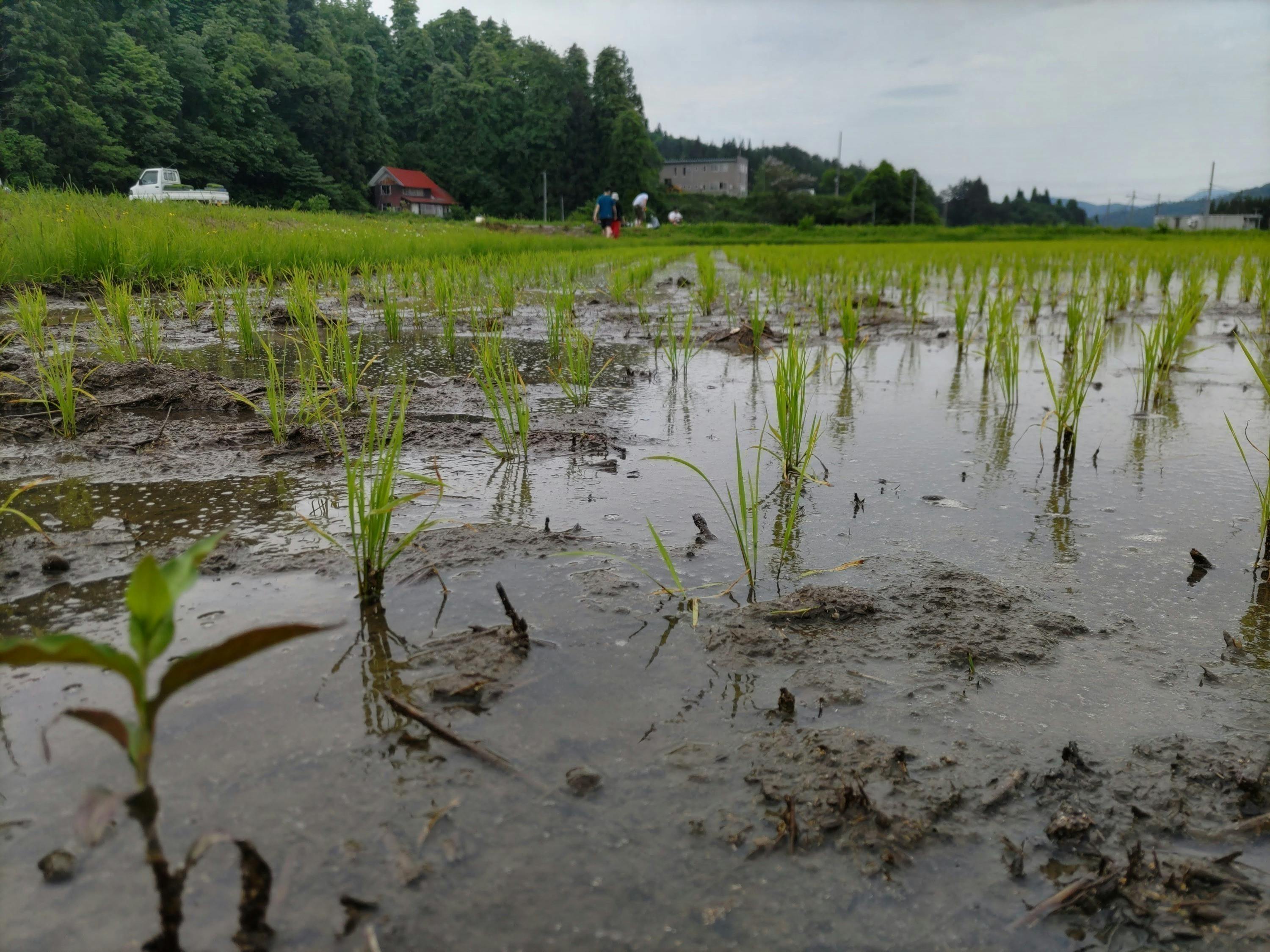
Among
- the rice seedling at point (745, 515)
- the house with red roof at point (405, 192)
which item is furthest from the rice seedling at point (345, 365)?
the house with red roof at point (405, 192)

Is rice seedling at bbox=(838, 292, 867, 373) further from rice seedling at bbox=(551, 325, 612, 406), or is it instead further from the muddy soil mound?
the muddy soil mound

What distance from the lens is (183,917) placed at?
2.61 ft

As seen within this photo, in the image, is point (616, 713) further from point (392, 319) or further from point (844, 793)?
point (392, 319)

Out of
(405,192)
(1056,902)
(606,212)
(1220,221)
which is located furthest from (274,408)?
(1220,221)

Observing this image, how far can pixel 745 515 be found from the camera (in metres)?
1.54

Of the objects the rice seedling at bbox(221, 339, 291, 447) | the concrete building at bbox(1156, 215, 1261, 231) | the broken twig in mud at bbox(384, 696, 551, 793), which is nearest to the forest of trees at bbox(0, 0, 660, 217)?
the rice seedling at bbox(221, 339, 291, 447)

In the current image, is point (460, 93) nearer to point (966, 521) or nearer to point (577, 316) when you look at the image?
point (577, 316)

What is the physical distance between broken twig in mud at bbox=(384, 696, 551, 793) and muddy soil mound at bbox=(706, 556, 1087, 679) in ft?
1.48

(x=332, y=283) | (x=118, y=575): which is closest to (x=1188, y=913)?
(x=118, y=575)

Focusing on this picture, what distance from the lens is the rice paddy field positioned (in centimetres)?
83

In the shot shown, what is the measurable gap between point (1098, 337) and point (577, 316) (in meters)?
4.01

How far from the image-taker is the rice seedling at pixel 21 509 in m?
1.57

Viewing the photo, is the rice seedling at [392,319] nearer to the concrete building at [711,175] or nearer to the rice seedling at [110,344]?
the rice seedling at [110,344]

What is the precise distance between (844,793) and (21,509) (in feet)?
6.69
